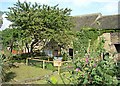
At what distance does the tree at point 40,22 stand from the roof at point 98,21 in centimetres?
399

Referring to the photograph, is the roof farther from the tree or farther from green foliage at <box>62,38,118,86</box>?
green foliage at <box>62,38,118,86</box>

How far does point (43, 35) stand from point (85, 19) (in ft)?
30.6

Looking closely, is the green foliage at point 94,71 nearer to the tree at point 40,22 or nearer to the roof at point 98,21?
the tree at point 40,22

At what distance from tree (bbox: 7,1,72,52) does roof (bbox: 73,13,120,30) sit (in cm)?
399

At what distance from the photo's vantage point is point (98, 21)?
29344mm

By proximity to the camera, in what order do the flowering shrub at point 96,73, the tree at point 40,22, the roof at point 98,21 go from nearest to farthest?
the flowering shrub at point 96,73 → the tree at point 40,22 → the roof at point 98,21

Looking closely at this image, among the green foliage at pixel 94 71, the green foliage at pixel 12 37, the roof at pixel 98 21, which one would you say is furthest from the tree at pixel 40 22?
the green foliage at pixel 94 71

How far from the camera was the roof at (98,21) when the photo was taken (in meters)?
27.4

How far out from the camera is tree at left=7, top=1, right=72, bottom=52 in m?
24.6

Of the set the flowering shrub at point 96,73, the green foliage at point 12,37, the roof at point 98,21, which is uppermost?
the roof at point 98,21

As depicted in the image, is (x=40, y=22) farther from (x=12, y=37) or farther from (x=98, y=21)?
(x=98, y=21)

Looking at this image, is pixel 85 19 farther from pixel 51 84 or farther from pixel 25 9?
pixel 51 84

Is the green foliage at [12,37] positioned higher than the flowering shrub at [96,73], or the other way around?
the green foliage at [12,37]

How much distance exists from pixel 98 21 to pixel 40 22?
8.34 m
